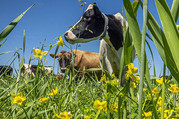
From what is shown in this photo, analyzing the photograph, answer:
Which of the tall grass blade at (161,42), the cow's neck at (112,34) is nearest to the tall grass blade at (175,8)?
the tall grass blade at (161,42)

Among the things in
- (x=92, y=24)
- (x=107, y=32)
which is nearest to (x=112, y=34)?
(x=107, y=32)

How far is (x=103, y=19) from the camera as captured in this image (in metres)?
4.33

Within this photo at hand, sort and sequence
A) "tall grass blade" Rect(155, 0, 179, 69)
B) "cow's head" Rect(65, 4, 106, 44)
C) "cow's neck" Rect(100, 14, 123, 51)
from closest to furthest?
"tall grass blade" Rect(155, 0, 179, 69) → "cow's head" Rect(65, 4, 106, 44) → "cow's neck" Rect(100, 14, 123, 51)

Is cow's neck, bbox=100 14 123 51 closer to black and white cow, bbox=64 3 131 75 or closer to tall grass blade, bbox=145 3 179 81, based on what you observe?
black and white cow, bbox=64 3 131 75

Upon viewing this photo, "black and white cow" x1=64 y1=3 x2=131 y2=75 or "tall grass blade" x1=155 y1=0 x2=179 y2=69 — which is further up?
"black and white cow" x1=64 y1=3 x2=131 y2=75

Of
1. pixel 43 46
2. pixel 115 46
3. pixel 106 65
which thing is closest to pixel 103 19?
pixel 115 46

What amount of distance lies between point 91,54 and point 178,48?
8.11 metres

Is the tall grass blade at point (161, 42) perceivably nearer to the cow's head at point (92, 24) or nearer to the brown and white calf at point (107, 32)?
the cow's head at point (92, 24)

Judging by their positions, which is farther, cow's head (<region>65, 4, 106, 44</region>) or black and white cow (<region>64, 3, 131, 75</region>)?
black and white cow (<region>64, 3, 131, 75</region>)

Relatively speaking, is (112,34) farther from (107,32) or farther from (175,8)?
(175,8)

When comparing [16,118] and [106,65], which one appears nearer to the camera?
[16,118]

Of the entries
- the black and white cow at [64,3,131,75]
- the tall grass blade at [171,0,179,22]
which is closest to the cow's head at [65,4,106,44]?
the black and white cow at [64,3,131,75]

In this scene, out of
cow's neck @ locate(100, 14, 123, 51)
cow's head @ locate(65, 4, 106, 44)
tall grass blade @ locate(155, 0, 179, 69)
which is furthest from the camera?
cow's neck @ locate(100, 14, 123, 51)

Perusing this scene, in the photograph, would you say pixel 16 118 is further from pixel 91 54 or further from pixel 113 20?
pixel 91 54
